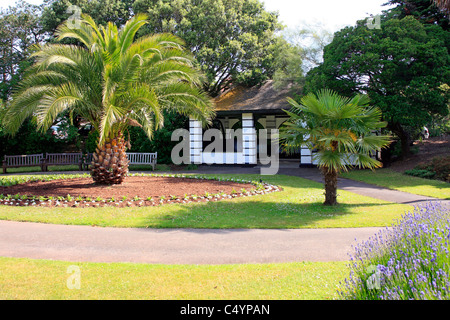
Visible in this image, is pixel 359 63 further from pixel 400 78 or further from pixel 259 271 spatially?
pixel 259 271

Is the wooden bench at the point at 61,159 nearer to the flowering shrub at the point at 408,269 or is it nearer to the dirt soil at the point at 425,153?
the dirt soil at the point at 425,153

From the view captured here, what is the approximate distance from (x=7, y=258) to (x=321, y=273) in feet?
15.5

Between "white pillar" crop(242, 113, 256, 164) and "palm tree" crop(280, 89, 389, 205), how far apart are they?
11.9 m

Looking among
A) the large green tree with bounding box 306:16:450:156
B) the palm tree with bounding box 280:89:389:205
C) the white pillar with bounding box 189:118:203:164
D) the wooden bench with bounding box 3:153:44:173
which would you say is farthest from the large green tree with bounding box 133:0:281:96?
the palm tree with bounding box 280:89:389:205

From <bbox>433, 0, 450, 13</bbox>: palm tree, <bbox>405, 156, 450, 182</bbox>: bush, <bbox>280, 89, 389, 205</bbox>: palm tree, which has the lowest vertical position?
<bbox>405, 156, 450, 182</bbox>: bush

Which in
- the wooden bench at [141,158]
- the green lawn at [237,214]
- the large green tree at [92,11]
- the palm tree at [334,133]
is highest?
the large green tree at [92,11]

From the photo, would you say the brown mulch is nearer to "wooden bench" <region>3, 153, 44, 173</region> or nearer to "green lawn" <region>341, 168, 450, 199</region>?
"green lawn" <region>341, 168, 450, 199</region>

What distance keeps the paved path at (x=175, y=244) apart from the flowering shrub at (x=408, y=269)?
1.72 m

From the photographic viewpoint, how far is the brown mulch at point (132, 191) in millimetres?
10438

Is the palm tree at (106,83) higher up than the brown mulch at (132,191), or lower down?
higher up

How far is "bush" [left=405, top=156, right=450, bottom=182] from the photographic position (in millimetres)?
15548

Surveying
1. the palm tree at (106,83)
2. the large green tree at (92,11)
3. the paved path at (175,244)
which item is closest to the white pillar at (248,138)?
the palm tree at (106,83)

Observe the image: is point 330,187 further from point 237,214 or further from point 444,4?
point 444,4

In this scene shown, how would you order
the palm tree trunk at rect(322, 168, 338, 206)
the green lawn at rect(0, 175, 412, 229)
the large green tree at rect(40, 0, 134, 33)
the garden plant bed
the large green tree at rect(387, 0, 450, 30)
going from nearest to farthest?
the green lawn at rect(0, 175, 412, 229) → the palm tree trunk at rect(322, 168, 338, 206) → the garden plant bed → the large green tree at rect(387, 0, 450, 30) → the large green tree at rect(40, 0, 134, 33)
